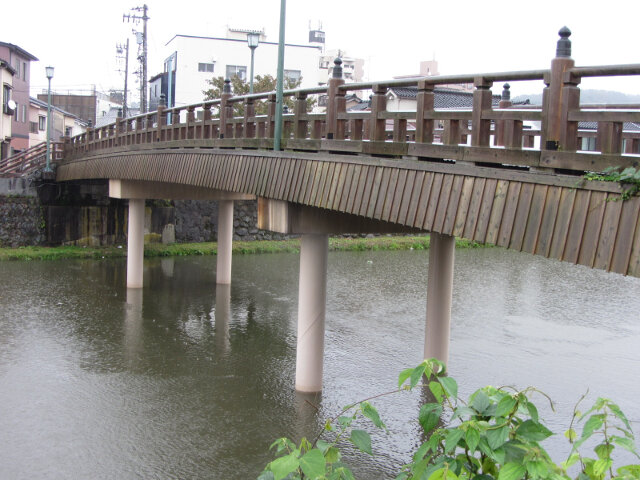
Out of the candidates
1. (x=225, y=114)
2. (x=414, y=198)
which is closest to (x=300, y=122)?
(x=225, y=114)

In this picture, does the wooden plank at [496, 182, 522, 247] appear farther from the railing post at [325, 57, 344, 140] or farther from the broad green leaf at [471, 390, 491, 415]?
the railing post at [325, 57, 344, 140]

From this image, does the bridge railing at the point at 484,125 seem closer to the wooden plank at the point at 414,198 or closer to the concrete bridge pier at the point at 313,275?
the wooden plank at the point at 414,198

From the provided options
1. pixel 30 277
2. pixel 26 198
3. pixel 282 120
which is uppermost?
pixel 282 120

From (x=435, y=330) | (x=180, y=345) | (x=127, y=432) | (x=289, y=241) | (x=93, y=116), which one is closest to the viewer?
(x=127, y=432)

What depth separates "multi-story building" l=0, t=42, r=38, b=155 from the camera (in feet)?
142

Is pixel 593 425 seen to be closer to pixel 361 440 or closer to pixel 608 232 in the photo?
pixel 361 440

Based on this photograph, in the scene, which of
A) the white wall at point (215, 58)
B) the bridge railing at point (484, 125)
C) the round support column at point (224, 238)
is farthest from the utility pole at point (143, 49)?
the bridge railing at point (484, 125)

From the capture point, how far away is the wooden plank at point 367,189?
8.55 m

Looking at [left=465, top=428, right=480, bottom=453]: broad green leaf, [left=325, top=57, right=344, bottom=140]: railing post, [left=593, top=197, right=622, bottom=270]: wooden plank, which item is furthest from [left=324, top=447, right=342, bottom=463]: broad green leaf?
[left=325, top=57, right=344, bottom=140]: railing post

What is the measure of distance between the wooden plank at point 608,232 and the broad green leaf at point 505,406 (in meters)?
2.53

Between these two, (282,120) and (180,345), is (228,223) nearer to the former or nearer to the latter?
(180,345)

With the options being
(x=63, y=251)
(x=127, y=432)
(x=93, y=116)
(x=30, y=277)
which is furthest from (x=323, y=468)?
(x=93, y=116)

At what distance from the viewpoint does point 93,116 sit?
66.6 m

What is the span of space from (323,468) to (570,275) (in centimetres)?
2445
